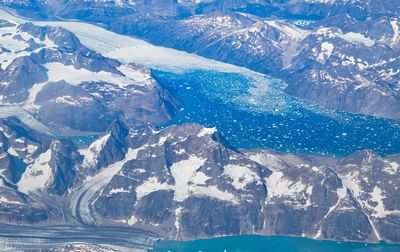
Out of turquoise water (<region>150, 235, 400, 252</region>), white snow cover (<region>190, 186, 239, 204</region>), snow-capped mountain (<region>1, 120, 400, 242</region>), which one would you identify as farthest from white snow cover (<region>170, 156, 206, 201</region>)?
turquoise water (<region>150, 235, 400, 252</region>)

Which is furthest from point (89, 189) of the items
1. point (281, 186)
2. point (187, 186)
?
point (281, 186)

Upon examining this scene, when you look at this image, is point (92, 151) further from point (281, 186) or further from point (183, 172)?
point (281, 186)

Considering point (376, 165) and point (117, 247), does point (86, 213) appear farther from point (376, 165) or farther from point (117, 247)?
point (376, 165)

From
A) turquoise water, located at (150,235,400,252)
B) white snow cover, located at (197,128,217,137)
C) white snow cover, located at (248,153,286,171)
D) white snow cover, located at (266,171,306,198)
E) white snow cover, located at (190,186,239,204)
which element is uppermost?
white snow cover, located at (197,128,217,137)

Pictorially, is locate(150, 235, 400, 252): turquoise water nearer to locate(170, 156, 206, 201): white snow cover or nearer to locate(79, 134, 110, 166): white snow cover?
locate(170, 156, 206, 201): white snow cover

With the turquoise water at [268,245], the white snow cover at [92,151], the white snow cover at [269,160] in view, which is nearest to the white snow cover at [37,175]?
the white snow cover at [92,151]

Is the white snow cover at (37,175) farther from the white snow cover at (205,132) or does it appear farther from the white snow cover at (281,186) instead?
the white snow cover at (281,186)
